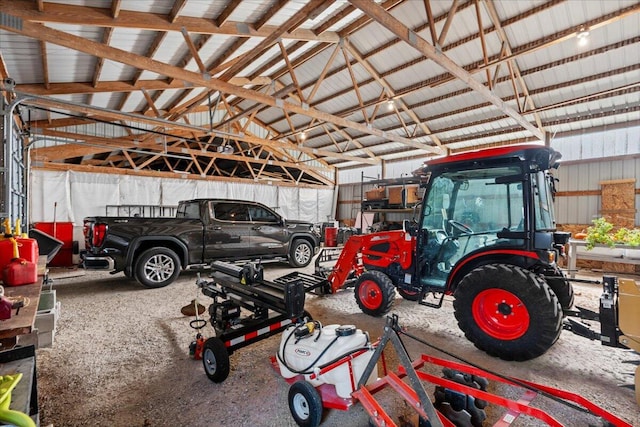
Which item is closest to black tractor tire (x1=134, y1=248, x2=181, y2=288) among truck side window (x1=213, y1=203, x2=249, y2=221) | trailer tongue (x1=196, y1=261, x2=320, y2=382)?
truck side window (x1=213, y1=203, x2=249, y2=221)

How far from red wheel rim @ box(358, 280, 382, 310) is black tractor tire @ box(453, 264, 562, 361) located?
1167 mm

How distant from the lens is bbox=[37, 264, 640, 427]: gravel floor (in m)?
2.19

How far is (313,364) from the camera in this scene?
2109 millimetres

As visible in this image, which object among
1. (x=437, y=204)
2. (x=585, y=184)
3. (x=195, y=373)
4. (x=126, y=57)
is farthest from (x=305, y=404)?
(x=585, y=184)

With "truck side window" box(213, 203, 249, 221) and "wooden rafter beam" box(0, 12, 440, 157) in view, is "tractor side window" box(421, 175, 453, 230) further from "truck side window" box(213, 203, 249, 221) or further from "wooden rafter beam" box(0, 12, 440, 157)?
"wooden rafter beam" box(0, 12, 440, 157)

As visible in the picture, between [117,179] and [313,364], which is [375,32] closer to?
[313,364]

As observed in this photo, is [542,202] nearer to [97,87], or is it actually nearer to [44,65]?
[44,65]

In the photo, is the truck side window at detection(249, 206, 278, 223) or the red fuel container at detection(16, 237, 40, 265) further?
the truck side window at detection(249, 206, 278, 223)

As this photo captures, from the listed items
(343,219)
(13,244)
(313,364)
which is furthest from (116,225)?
(343,219)

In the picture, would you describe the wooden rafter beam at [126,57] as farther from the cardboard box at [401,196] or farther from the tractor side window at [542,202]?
the tractor side window at [542,202]

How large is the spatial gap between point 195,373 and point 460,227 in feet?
10.8

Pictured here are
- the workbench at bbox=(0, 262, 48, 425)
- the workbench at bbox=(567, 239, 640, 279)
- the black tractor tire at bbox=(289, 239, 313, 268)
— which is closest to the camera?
the workbench at bbox=(0, 262, 48, 425)

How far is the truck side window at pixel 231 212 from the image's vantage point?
6652 mm

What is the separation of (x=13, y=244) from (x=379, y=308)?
3.85 m
